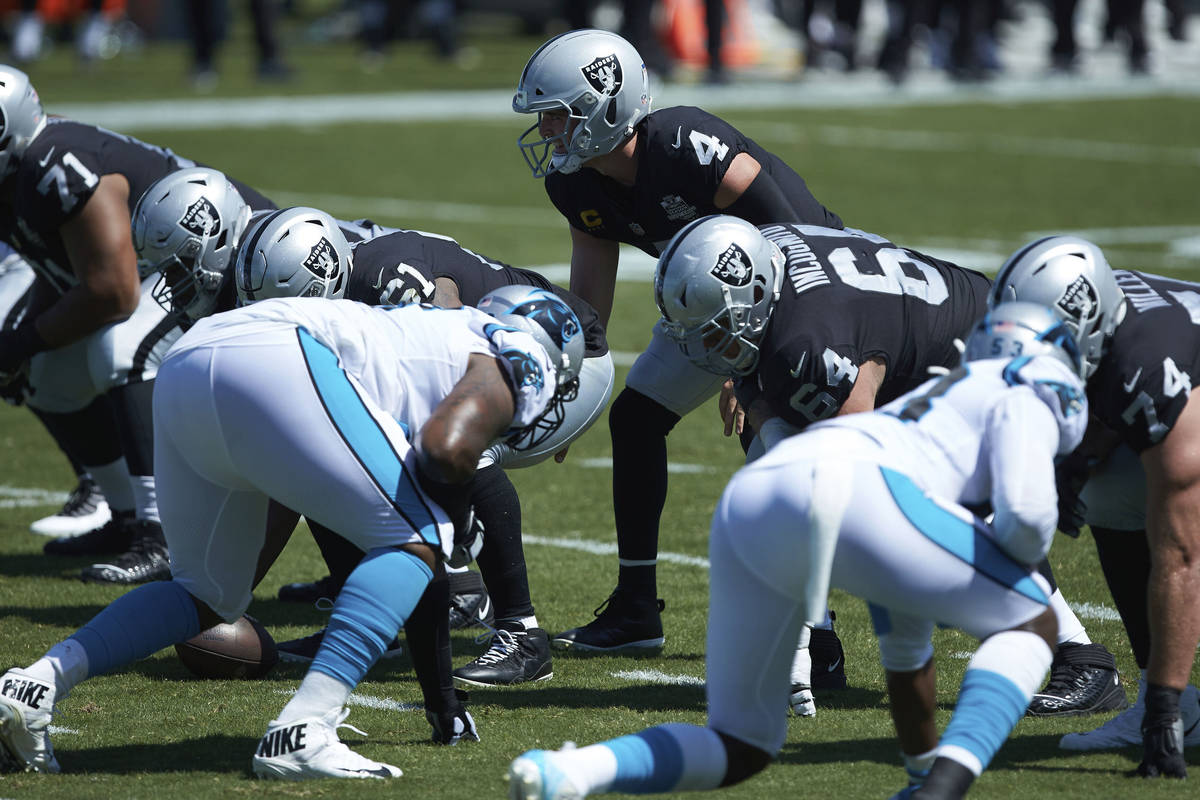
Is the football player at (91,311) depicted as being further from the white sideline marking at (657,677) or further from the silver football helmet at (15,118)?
the white sideline marking at (657,677)

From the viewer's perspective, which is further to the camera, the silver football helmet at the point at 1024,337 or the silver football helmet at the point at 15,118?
the silver football helmet at the point at 15,118

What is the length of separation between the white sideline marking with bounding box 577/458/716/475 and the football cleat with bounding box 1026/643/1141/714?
2.83 metres

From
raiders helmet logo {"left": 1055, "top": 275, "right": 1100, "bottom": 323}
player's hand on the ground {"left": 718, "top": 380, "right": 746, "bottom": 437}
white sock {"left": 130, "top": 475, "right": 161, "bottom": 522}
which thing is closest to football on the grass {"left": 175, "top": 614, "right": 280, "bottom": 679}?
white sock {"left": 130, "top": 475, "right": 161, "bottom": 522}

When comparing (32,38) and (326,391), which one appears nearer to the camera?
(326,391)

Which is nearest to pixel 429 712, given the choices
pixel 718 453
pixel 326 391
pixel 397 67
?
pixel 326 391

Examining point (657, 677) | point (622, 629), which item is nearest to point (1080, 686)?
point (657, 677)

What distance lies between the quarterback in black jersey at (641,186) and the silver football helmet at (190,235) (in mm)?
921

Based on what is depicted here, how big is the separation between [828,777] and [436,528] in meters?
1.07

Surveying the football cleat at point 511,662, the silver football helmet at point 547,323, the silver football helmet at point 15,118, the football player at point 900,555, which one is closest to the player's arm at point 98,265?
the silver football helmet at point 15,118

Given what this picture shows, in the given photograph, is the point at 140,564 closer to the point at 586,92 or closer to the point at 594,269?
the point at 594,269

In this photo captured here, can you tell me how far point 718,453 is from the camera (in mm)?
7852

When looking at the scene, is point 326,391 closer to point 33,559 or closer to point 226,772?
point 226,772

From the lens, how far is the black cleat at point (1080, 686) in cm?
458

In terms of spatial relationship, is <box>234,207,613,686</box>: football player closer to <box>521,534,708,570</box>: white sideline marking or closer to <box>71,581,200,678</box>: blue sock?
<box>71,581,200,678</box>: blue sock
